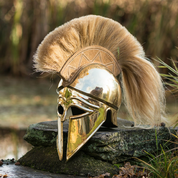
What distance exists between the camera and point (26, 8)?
20.6 feet

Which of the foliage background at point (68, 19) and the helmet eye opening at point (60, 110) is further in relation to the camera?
the foliage background at point (68, 19)

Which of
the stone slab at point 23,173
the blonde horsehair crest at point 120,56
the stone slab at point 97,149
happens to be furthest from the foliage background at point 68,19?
the stone slab at point 23,173

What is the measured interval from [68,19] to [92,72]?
173 inches

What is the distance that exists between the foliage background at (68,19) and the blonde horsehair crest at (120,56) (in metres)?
3.34

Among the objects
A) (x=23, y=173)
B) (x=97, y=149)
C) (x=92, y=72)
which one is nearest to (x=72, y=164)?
(x=97, y=149)

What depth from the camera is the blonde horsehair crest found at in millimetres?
1977

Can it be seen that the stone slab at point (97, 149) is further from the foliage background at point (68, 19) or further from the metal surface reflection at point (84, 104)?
the foliage background at point (68, 19)

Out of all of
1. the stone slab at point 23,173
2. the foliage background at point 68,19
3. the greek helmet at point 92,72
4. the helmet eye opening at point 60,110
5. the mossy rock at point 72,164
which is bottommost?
the stone slab at point 23,173

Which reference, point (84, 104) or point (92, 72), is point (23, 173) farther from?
point (92, 72)

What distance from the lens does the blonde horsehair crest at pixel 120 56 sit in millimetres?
1977

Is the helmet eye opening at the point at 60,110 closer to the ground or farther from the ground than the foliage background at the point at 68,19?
closer to the ground

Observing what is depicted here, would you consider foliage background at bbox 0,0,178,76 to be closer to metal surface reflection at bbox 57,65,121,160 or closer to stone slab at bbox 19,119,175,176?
stone slab at bbox 19,119,175,176

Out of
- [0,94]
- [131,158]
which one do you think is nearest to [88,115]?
[131,158]

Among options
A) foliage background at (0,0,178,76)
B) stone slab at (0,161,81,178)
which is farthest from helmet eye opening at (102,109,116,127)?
foliage background at (0,0,178,76)
